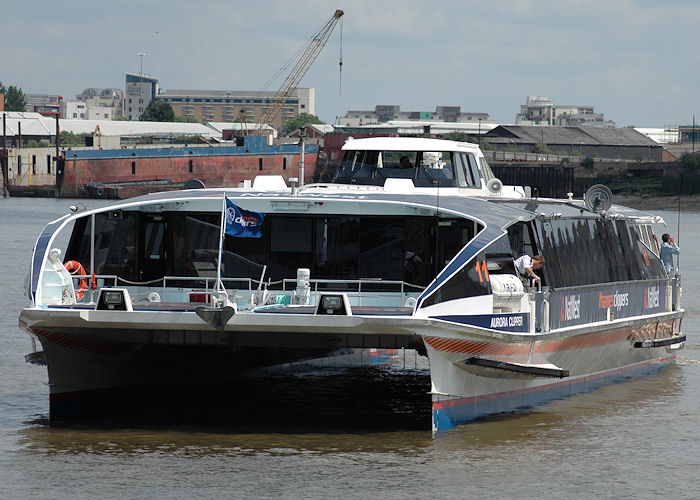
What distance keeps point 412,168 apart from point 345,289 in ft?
12.9

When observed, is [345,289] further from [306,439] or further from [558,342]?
[558,342]

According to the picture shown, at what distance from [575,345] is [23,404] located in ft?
25.4

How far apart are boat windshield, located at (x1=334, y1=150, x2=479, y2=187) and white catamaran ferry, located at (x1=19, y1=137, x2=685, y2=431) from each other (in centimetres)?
4

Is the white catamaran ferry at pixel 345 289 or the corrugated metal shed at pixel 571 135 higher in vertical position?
the corrugated metal shed at pixel 571 135

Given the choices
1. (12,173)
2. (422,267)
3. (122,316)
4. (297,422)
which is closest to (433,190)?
(422,267)

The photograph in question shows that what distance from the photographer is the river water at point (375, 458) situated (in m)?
12.5

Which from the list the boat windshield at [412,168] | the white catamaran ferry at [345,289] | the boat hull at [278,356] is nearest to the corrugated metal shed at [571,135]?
the boat windshield at [412,168]

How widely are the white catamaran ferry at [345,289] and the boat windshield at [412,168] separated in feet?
0.13

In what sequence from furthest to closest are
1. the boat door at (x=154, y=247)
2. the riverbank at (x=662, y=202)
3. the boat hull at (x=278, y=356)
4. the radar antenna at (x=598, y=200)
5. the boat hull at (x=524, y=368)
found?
the riverbank at (x=662, y=202)
the radar antenna at (x=598, y=200)
the boat door at (x=154, y=247)
the boat hull at (x=524, y=368)
the boat hull at (x=278, y=356)

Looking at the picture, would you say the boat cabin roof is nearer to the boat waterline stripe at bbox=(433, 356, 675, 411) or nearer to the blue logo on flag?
the boat waterline stripe at bbox=(433, 356, 675, 411)

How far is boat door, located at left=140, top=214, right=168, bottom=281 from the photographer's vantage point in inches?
640

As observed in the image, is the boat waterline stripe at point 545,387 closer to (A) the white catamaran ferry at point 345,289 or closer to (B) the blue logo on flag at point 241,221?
(A) the white catamaran ferry at point 345,289

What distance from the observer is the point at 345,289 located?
1588cm

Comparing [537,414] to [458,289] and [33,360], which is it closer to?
[458,289]
